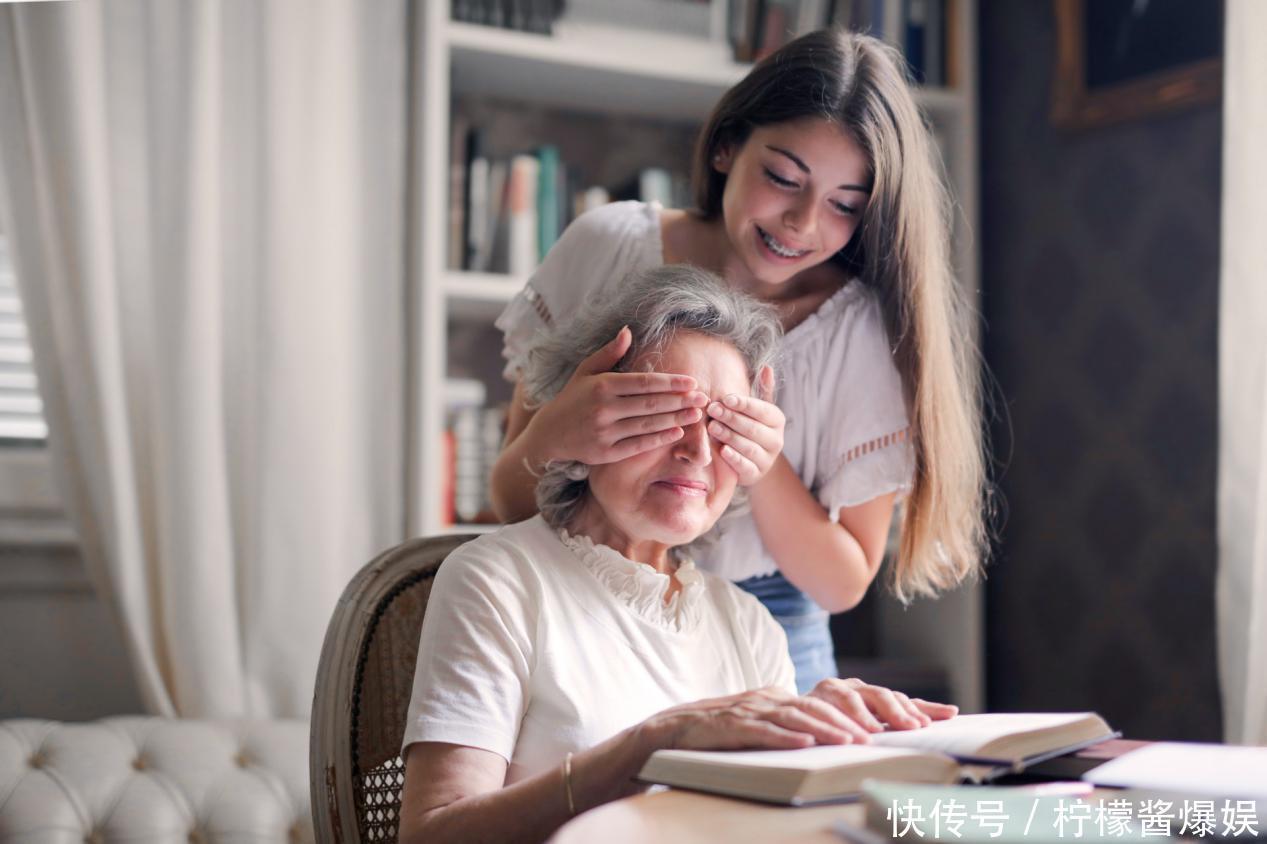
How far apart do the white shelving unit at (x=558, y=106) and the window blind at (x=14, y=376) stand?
73 cm

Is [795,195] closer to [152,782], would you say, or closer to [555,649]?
[555,649]

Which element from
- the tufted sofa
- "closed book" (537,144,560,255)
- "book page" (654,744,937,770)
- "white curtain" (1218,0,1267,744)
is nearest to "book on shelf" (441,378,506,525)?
"closed book" (537,144,560,255)

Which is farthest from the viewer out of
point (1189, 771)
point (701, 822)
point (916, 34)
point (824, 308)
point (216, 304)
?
point (916, 34)

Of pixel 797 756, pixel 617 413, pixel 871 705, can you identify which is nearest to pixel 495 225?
pixel 617 413

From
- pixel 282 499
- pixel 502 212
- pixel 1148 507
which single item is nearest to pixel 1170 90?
pixel 1148 507

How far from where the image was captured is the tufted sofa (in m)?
1.80

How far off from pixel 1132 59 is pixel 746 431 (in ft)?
6.00

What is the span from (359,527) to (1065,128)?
5.93ft

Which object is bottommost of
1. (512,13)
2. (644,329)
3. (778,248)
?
(644,329)

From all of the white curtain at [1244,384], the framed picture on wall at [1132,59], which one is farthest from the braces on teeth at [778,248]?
the framed picture on wall at [1132,59]

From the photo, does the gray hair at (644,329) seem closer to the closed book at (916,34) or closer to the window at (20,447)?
the window at (20,447)

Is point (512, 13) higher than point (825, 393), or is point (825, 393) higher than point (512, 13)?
point (512, 13)

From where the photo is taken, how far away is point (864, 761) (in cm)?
78

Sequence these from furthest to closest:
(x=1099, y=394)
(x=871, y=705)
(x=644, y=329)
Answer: (x=1099, y=394) < (x=644, y=329) < (x=871, y=705)
